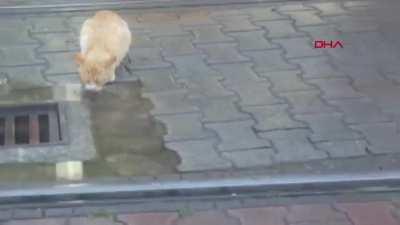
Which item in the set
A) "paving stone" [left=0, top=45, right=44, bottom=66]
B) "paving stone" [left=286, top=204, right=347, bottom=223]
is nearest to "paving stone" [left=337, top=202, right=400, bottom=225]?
"paving stone" [left=286, top=204, right=347, bottom=223]

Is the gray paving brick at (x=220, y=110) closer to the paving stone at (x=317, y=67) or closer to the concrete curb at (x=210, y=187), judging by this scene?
the paving stone at (x=317, y=67)

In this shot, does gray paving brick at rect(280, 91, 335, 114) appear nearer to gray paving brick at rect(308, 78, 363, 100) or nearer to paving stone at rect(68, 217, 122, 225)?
gray paving brick at rect(308, 78, 363, 100)

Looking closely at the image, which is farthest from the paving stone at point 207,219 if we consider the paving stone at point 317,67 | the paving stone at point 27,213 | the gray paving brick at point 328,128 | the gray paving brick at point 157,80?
the paving stone at point 317,67

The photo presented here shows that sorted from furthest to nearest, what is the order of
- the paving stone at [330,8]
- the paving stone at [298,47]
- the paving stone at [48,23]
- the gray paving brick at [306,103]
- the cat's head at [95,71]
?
the paving stone at [330,8] → the paving stone at [48,23] → the paving stone at [298,47] → the cat's head at [95,71] → the gray paving brick at [306,103]

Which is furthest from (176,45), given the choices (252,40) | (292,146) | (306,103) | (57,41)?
(292,146)

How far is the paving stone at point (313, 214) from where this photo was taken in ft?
12.4

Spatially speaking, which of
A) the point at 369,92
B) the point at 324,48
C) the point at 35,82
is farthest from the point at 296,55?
the point at 35,82

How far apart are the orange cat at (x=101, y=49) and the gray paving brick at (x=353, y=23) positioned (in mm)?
1277

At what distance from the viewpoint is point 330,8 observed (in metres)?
6.10

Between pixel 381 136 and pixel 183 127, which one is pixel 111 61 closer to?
pixel 183 127

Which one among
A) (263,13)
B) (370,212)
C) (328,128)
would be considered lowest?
(370,212)

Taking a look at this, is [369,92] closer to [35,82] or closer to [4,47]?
[35,82]

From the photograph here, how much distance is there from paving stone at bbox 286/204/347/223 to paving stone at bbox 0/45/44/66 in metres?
1.94

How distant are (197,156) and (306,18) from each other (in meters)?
1.91
